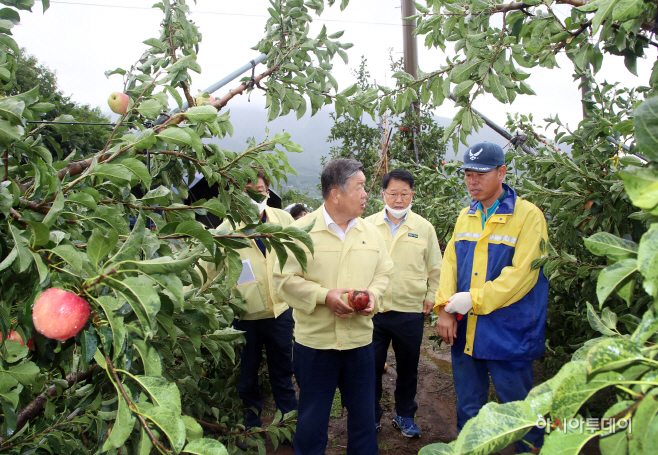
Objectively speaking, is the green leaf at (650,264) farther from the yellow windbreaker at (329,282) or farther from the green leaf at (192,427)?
the yellow windbreaker at (329,282)

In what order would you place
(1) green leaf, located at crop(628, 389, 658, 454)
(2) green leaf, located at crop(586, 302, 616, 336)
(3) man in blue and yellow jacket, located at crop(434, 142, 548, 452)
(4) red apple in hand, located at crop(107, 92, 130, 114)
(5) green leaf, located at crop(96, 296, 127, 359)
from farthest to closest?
(3) man in blue and yellow jacket, located at crop(434, 142, 548, 452), (4) red apple in hand, located at crop(107, 92, 130, 114), (2) green leaf, located at crop(586, 302, 616, 336), (5) green leaf, located at crop(96, 296, 127, 359), (1) green leaf, located at crop(628, 389, 658, 454)

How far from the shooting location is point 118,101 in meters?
1.52

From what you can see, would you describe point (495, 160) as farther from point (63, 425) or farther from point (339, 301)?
point (63, 425)

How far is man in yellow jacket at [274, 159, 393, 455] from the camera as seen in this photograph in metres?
2.38

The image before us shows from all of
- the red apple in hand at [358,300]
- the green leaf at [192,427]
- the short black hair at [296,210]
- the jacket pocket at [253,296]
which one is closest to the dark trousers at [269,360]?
the jacket pocket at [253,296]

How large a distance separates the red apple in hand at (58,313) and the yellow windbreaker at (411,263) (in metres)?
2.54

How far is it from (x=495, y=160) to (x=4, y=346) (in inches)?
93.5

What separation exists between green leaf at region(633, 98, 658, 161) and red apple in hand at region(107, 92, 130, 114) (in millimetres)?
1492

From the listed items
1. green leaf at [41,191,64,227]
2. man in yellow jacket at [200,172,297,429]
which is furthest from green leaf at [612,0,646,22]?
man in yellow jacket at [200,172,297,429]

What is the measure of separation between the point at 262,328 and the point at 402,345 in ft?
3.50

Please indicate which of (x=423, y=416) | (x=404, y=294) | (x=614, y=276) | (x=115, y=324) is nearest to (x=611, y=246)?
(x=614, y=276)

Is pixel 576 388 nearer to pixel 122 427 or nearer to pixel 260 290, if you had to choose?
pixel 122 427

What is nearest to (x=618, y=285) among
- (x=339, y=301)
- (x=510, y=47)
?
(x=510, y=47)

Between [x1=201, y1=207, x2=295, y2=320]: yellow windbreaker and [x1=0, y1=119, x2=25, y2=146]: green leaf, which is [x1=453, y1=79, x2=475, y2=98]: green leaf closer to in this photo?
[x1=0, y1=119, x2=25, y2=146]: green leaf
